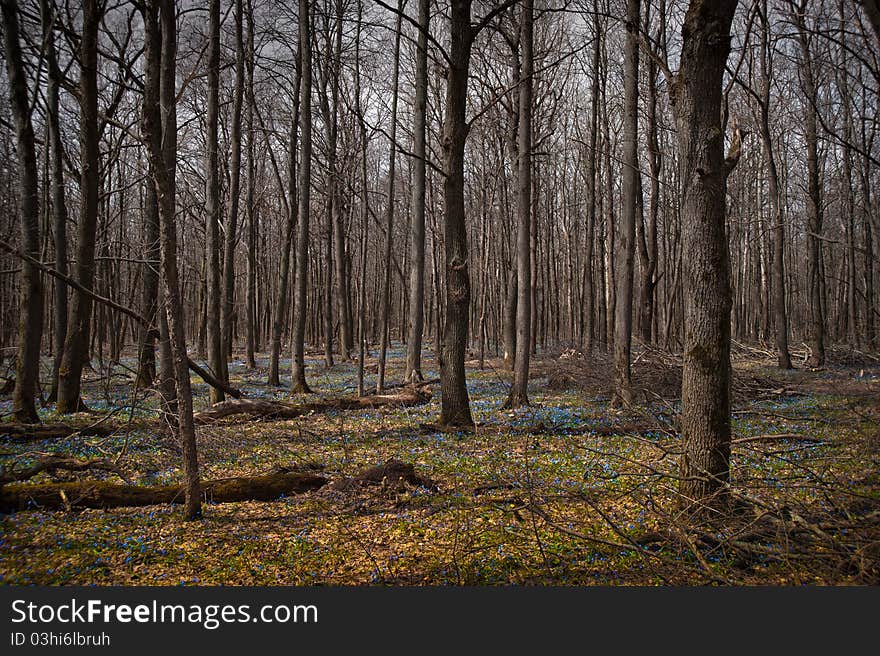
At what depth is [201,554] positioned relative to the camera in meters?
3.93

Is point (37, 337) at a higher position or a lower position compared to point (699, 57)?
lower

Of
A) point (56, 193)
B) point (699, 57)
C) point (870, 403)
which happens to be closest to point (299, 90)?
point (56, 193)

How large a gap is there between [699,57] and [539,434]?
226 inches

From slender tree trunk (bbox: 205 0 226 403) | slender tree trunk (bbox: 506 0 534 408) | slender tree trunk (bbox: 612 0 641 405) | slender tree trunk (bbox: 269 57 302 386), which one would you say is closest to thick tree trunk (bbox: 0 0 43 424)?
slender tree trunk (bbox: 205 0 226 403)

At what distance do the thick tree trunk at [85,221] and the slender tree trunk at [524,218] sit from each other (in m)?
7.67

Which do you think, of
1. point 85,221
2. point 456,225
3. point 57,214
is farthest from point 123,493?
point 57,214

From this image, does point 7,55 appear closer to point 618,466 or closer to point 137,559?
point 137,559

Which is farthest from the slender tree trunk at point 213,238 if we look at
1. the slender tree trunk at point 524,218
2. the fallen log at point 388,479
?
the fallen log at point 388,479

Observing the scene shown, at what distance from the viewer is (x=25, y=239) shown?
8.22 metres

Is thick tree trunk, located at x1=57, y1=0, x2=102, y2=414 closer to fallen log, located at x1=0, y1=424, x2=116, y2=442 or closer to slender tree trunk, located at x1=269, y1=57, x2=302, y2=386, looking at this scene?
→ fallen log, located at x1=0, y1=424, x2=116, y2=442

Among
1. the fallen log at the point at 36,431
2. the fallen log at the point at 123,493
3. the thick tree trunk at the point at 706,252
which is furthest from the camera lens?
the fallen log at the point at 36,431

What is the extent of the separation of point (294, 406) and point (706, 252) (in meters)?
8.28

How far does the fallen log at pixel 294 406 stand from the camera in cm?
920

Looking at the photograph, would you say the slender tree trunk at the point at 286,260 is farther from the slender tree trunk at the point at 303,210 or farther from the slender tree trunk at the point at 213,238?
the slender tree trunk at the point at 213,238
